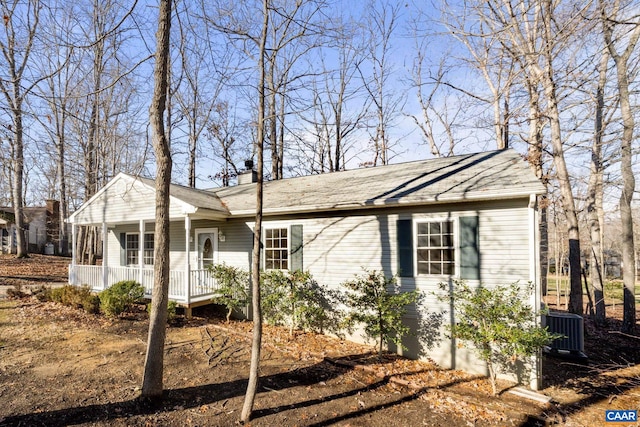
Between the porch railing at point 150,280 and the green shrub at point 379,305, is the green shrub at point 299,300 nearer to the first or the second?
the green shrub at point 379,305

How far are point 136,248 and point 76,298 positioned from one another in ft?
11.4

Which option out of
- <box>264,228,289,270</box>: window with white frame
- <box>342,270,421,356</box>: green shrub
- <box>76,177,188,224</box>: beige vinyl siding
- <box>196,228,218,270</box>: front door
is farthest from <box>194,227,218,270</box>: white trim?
<box>342,270,421,356</box>: green shrub

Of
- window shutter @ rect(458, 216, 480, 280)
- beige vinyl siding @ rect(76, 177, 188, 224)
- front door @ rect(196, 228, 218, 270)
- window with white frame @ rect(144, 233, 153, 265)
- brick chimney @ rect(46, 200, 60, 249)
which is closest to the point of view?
window shutter @ rect(458, 216, 480, 280)

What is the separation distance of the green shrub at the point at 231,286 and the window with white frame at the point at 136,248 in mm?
4593

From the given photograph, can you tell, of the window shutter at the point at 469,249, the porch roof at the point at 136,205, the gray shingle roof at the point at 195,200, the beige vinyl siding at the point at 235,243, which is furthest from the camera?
the beige vinyl siding at the point at 235,243

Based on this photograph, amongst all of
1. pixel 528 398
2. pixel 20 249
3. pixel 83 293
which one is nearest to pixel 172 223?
pixel 83 293

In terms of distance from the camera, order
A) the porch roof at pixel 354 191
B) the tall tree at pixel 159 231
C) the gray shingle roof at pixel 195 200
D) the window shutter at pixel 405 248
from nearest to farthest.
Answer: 1. the tall tree at pixel 159 231
2. the porch roof at pixel 354 191
3. the window shutter at pixel 405 248
4. the gray shingle roof at pixel 195 200

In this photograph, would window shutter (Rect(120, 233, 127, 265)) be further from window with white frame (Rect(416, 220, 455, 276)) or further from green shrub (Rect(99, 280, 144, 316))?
window with white frame (Rect(416, 220, 455, 276))

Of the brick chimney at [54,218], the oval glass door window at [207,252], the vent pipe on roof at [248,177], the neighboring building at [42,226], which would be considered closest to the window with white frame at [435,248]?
the oval glass door window at [207,252]

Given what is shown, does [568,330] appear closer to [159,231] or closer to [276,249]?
[276,249]

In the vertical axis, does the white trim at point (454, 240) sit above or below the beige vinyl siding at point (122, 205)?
below

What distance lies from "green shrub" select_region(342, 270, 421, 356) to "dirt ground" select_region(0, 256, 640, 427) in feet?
2.11

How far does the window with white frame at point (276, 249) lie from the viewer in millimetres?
9180

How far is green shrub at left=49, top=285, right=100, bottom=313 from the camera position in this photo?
9273 millimetres
